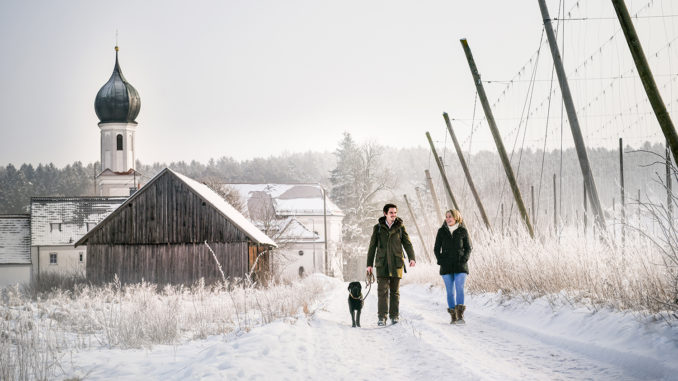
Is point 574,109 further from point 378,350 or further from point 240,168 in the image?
point 240,168

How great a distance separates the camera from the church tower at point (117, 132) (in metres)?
59.6

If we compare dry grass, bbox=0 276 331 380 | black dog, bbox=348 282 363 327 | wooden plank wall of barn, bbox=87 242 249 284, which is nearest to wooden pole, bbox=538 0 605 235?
black dog, bbox=348 282 363 327

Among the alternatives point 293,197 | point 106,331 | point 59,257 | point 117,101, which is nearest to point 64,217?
point 59,257

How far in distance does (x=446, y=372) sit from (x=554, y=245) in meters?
5.98

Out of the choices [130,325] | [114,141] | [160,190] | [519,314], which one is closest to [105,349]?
[130,325]

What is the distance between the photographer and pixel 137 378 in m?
5.89

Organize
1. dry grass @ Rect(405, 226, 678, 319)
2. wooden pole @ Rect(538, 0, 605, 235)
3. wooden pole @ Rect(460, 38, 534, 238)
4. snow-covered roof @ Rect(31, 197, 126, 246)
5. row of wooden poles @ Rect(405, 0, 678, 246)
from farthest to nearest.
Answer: snow-covered roof @ Rect(31, 197, 126, 246) → wooden pole @ Rect(460, 38, 534, 238) → wooden pole @ Rect(538, 0, 605, 235) → row of wooden poles @ Rect(405, 0, 678, 246) → dry grass @ Rect(405, 226, 678, 319)

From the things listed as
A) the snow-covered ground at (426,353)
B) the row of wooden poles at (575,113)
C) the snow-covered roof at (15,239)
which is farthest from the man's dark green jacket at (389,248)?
the snow-covered roof at (15,239)

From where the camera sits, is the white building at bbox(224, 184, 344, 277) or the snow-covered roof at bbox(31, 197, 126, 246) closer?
the snow-covered roof at bbox(31, 197, 126, 246)

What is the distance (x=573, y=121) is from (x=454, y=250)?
461 cm

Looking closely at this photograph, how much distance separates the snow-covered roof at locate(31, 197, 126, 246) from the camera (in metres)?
52.2

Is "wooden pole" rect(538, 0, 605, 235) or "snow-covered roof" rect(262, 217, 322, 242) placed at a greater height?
"wooden pole" rect(538, 0, 605, 235)

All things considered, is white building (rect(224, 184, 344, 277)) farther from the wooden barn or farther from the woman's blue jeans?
the woman's blue jeans

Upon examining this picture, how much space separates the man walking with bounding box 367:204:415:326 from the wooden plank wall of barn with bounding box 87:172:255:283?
19.0 metres
